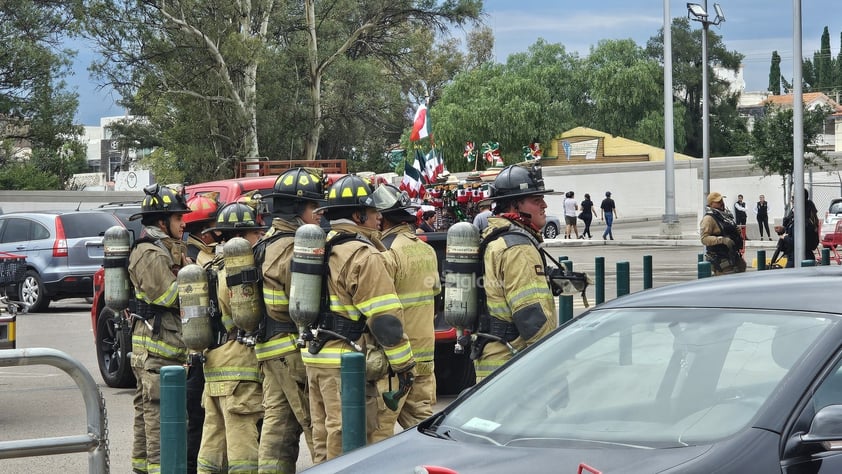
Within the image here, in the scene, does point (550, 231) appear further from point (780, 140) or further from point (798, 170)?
point (798, 170)

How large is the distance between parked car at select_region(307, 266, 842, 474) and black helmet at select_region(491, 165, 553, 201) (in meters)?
2.33

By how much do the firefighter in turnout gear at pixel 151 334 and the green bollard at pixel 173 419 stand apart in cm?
179

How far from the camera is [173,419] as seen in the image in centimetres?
521

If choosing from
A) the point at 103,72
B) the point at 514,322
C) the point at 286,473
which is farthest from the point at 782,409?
the point at 103,72

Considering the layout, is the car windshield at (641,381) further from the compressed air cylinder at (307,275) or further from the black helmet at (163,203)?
the black helmet at (163,203)

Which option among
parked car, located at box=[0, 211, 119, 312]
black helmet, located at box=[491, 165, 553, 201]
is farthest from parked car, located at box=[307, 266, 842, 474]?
parked car, located at box=[0, 211, 119, 312]

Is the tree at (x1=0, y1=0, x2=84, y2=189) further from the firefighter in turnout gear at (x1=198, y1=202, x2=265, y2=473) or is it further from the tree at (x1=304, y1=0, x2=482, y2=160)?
Answer: the firefighter in turnout gear at (x1=198, y1=202, x2=265, y2=473)

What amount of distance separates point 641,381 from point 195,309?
3.26 m

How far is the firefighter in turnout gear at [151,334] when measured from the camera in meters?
7.06

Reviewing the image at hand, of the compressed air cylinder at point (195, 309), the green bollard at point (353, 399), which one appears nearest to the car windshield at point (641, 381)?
the green bollard at point (353, 399)

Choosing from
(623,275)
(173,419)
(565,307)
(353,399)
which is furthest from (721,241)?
(173,419)

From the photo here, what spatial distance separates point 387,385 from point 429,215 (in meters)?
8.43

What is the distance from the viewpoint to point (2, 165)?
52.1 m

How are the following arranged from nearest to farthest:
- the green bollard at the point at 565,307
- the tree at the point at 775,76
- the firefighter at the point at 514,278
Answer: the firefighter at the point at 514,278 < the green bollard at the point at 565,307 < the tree at the point at 775,76
